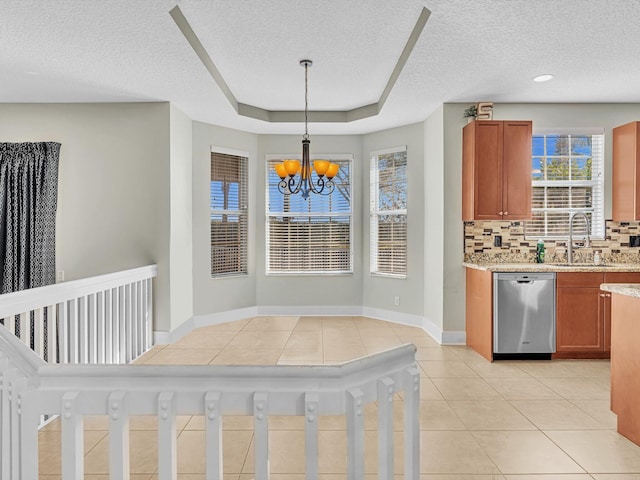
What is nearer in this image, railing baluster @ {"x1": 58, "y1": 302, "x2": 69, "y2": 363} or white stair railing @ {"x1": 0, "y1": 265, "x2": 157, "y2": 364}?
white stair railing @ {"x1": 0, "y1": 265, "x2": 157, "y2": 364}

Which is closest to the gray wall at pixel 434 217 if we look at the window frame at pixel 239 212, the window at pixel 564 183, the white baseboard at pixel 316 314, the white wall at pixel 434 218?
the white wall at pixel 434 218

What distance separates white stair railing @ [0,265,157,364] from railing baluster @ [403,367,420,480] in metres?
2.34

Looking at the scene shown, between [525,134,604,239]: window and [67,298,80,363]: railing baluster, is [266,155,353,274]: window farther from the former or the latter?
[67,298,80,363]: railing baluster

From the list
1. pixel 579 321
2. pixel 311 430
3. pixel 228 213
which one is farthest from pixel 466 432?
pixel 228 213

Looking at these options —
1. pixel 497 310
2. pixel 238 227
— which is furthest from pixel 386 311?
pixel 238 227

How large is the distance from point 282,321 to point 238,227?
147 centimetres

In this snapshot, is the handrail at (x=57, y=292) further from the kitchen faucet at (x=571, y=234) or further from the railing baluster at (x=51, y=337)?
the kitchen faucet at (x=571, y=234)

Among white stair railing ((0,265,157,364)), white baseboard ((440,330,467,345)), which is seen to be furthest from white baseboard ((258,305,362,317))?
white stair railing ((0,265,157,364))

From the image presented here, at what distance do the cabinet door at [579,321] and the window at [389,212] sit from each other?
2.02 meters

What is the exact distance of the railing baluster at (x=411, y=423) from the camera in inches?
43.1

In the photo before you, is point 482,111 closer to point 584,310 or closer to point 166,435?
point 584,310

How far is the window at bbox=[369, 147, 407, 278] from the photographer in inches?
227

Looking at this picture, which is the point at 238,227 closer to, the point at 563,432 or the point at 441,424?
the point at 441,424

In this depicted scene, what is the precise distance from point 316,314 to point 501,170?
10.6 ft
